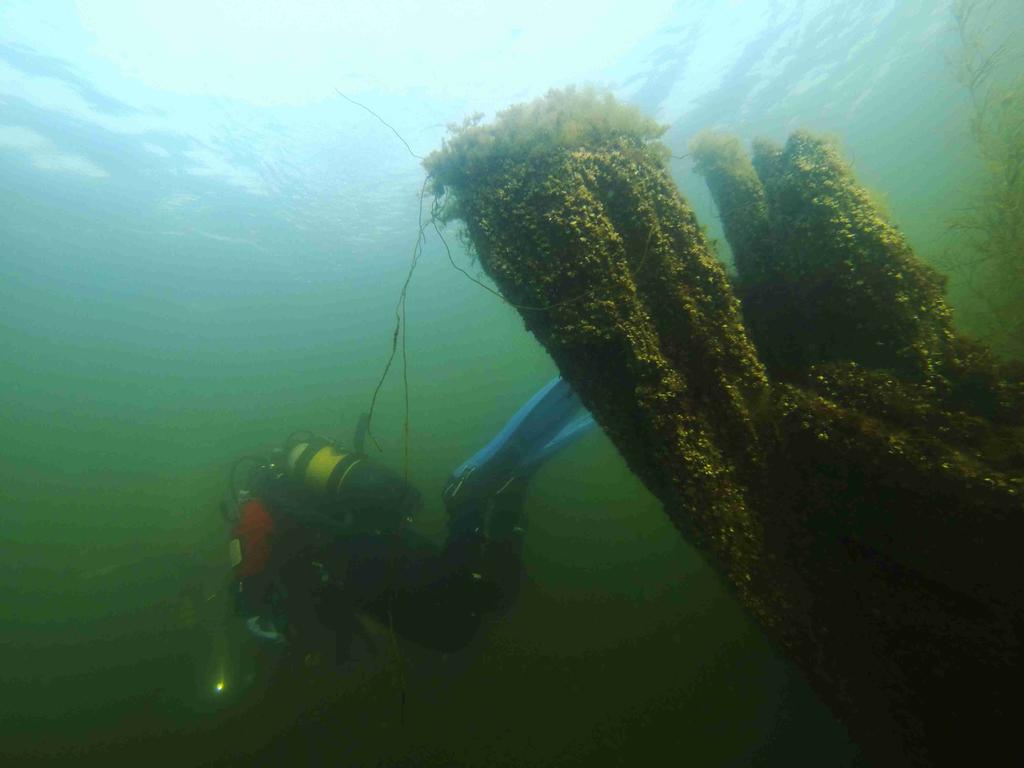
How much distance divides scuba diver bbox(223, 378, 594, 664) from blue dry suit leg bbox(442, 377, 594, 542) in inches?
0.7

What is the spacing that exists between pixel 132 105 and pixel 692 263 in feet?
75.2

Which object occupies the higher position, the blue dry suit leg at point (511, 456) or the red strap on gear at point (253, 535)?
the red strap on gear at point (253, 535)

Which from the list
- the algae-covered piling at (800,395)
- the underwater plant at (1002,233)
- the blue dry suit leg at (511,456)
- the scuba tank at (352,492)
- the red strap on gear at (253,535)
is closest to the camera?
the algae-covered piling at (800,395)

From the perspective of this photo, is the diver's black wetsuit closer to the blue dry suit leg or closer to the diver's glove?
the diver's glove

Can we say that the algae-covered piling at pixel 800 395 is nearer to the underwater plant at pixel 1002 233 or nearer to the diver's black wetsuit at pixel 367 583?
the diver's black wetsuit at pixel 367 583

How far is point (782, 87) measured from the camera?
2108 cm

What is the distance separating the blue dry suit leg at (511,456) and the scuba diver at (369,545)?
0.7 inches

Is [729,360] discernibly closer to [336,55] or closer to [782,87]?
[336,55]

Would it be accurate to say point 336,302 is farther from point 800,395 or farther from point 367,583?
point 800,395

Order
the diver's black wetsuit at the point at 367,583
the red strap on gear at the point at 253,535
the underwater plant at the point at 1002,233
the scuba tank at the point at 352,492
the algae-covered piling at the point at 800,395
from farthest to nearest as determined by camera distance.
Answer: the underwater plant at the point at 1002,233
the scuba tank at the point at 352,492
the diver's black wetsuit at the point at 367,583
the red strap on gear at the point at 253,535
the algae-covered piling at the point at 800,395

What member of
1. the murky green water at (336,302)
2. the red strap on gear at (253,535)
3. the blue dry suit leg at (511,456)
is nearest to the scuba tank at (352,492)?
the red strap on gear at (253,535)

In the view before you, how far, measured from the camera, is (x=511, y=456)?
716 centimetres

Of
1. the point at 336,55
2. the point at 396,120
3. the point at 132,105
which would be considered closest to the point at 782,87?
the point at 396,120

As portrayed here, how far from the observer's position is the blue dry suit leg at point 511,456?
6895 millimetres
